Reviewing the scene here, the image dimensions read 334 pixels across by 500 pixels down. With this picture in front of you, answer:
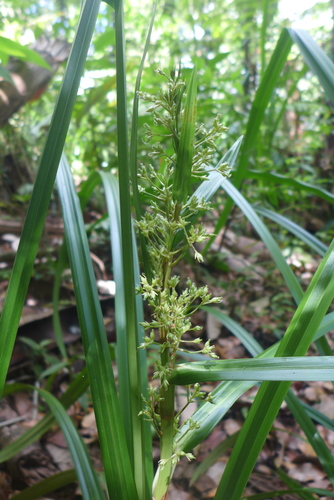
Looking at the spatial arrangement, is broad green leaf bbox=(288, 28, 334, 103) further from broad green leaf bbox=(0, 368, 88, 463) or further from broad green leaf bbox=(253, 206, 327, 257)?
broad green leaf bbox=(0, 368, 88, 463)

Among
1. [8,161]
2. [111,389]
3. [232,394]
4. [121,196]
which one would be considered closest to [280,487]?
[232,394]

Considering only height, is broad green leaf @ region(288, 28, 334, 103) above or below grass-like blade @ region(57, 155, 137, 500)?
above

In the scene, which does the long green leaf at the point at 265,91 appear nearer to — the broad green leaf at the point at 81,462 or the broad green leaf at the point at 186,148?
the broad green leaf at the point at 186,148

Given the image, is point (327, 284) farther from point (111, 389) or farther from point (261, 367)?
point (111, 389)

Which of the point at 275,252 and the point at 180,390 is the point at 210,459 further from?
the point at 275,252

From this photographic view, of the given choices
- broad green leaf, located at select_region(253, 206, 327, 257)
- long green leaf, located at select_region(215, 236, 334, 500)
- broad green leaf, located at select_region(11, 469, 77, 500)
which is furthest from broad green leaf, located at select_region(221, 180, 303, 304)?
broad green leaf, located at select_region(11, 469, 77, 500)
